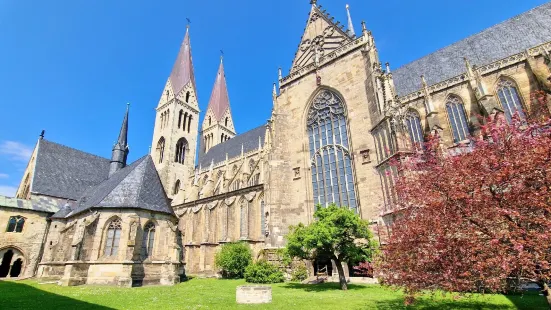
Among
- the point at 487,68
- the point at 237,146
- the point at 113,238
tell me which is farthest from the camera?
the point at 237,146

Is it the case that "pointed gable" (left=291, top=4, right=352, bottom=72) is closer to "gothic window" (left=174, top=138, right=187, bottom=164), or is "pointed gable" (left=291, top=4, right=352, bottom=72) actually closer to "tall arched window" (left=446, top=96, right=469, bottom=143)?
"tall arched window" (left=446, top=96, right=469, bottom=143)

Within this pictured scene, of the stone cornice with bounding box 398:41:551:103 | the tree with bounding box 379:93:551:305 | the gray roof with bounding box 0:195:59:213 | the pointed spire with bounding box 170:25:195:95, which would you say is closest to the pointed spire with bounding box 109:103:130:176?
the gray roof with bounding box 0:195:59:213

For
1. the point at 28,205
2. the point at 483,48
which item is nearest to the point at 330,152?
the point at 483,48

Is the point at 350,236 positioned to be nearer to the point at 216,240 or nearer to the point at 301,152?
the point at 301,152

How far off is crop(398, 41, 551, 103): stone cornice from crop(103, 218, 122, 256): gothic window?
2246 cm

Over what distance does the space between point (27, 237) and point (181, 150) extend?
24.6 m

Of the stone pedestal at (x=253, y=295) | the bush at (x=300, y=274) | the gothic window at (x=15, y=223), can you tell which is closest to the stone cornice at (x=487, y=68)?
the bush at (x=300, y=274)

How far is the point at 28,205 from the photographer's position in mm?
24000

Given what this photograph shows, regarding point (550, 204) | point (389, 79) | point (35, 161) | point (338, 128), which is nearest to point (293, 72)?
point (338, 128)

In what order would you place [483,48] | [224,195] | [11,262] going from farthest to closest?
[224,195]
[483,48]
[11,262]

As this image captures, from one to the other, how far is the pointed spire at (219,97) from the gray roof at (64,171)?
1022 inches

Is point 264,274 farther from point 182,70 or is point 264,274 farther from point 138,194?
point 182,70

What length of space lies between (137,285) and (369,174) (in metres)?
15.4

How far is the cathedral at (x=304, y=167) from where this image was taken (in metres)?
16.4
